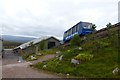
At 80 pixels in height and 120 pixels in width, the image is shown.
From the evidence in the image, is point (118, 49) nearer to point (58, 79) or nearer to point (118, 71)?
point (118, 71)

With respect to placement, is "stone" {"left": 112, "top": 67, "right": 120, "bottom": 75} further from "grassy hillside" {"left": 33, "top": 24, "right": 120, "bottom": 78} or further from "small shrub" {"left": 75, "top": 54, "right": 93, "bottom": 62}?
"small shrub" {"left": 75, "top": 54, "right": 93, "bottom": 62}

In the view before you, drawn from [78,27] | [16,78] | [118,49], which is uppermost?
[78,27]

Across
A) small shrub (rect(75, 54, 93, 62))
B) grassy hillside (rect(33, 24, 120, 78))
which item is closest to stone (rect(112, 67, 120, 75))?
grassy hillside (rect(33, 24, 120, 78))

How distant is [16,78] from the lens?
14602 millimetres

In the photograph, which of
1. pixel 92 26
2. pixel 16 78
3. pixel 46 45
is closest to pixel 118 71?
pixel 16 78

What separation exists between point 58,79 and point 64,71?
2.37 metres

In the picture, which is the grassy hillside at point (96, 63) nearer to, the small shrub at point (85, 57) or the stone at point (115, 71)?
the small shrub at point (85, 57)

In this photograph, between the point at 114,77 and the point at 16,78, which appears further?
the point at 16,78

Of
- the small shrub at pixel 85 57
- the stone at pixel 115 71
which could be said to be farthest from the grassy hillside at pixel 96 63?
the stone at pixel 115 71

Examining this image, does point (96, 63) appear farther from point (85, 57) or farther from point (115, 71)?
point (115, 71)

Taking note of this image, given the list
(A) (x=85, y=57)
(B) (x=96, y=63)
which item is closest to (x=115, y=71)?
(B) (x=96, y=63)

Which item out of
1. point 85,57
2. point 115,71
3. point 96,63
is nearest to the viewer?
point 115,71

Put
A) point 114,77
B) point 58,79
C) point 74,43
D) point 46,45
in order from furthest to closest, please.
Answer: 1. point 46,45
2. point 74,43
3. point 58,79
4. point 114,77

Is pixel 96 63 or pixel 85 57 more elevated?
pixel 85 57
